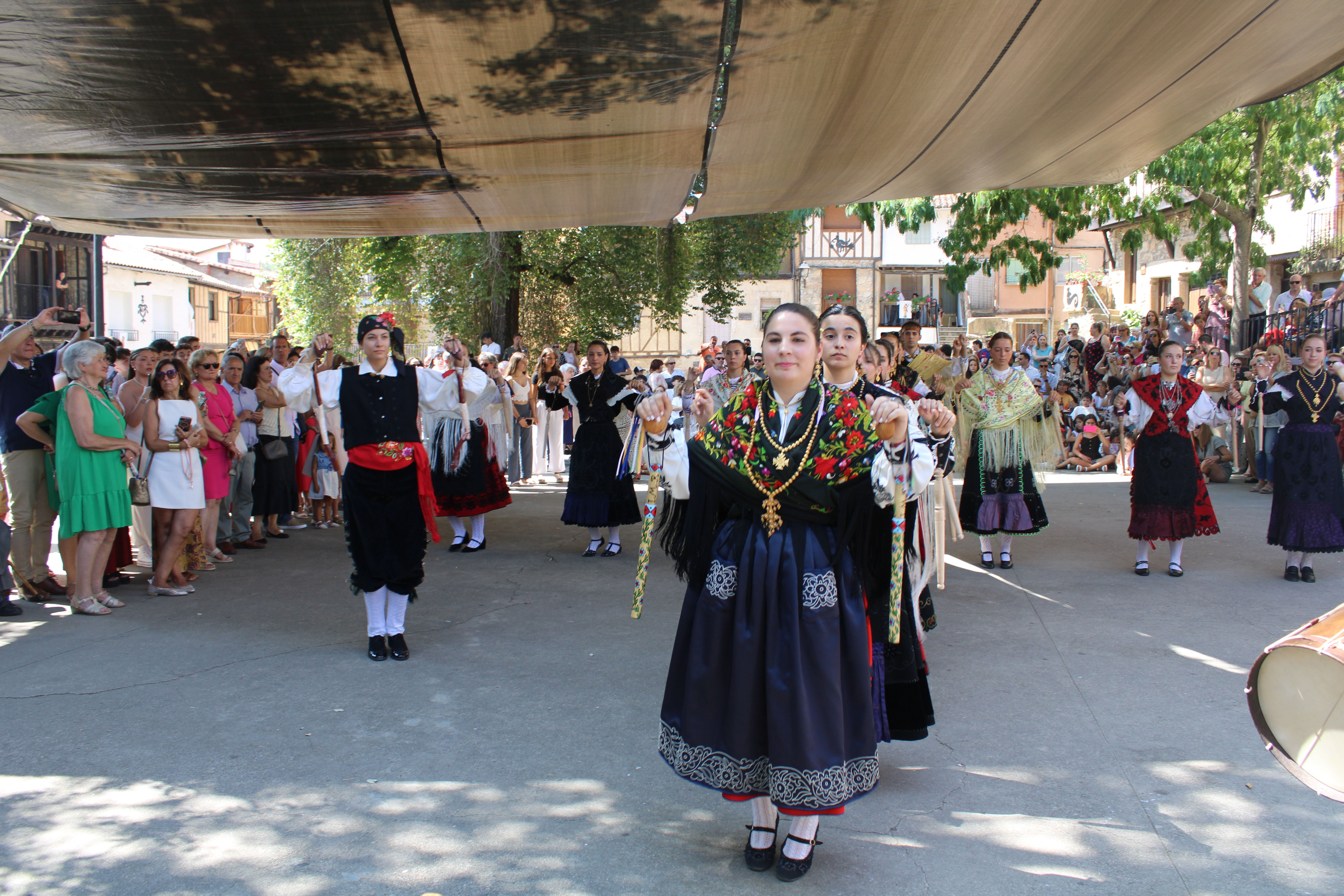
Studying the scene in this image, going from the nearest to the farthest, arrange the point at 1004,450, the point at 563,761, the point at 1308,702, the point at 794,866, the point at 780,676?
1. the point at 1308,702
2. the point at 780,676
3. the point at 794,866
4. the point at 563,761
5. the point at 1004,450

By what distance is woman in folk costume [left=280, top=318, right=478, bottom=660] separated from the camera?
5.30 meters

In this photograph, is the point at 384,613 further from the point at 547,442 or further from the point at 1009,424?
the point at 547,442

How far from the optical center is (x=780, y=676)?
2926 mm

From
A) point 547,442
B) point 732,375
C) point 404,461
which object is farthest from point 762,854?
point 547,442

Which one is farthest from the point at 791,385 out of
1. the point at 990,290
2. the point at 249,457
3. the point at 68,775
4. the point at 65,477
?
the point at 990,290

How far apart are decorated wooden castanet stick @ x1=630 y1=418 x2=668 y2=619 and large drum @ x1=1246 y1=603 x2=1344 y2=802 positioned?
1736 millimetres

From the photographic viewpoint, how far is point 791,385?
316 cm

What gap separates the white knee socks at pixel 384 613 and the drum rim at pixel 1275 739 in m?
4.29

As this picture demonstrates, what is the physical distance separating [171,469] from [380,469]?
2.33 m

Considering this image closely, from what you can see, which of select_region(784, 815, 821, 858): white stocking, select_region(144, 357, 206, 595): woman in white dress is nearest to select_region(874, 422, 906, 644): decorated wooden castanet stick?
select_region(784, 815, 821, 858): white stocking

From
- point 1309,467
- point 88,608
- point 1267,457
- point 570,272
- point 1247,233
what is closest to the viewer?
point 88,608

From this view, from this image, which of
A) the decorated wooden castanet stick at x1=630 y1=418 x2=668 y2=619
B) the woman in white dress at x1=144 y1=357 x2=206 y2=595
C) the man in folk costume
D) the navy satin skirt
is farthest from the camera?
the man in folk costume

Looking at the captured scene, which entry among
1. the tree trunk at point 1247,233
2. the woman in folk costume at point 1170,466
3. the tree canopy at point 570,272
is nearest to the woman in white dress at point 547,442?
the tree canopy at point 570,272

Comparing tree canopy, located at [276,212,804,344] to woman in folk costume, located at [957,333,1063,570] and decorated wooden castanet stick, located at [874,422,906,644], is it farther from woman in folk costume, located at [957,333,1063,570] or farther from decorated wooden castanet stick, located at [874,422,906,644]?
decorated wooden castanet stick, located at [874,422,906,644]
